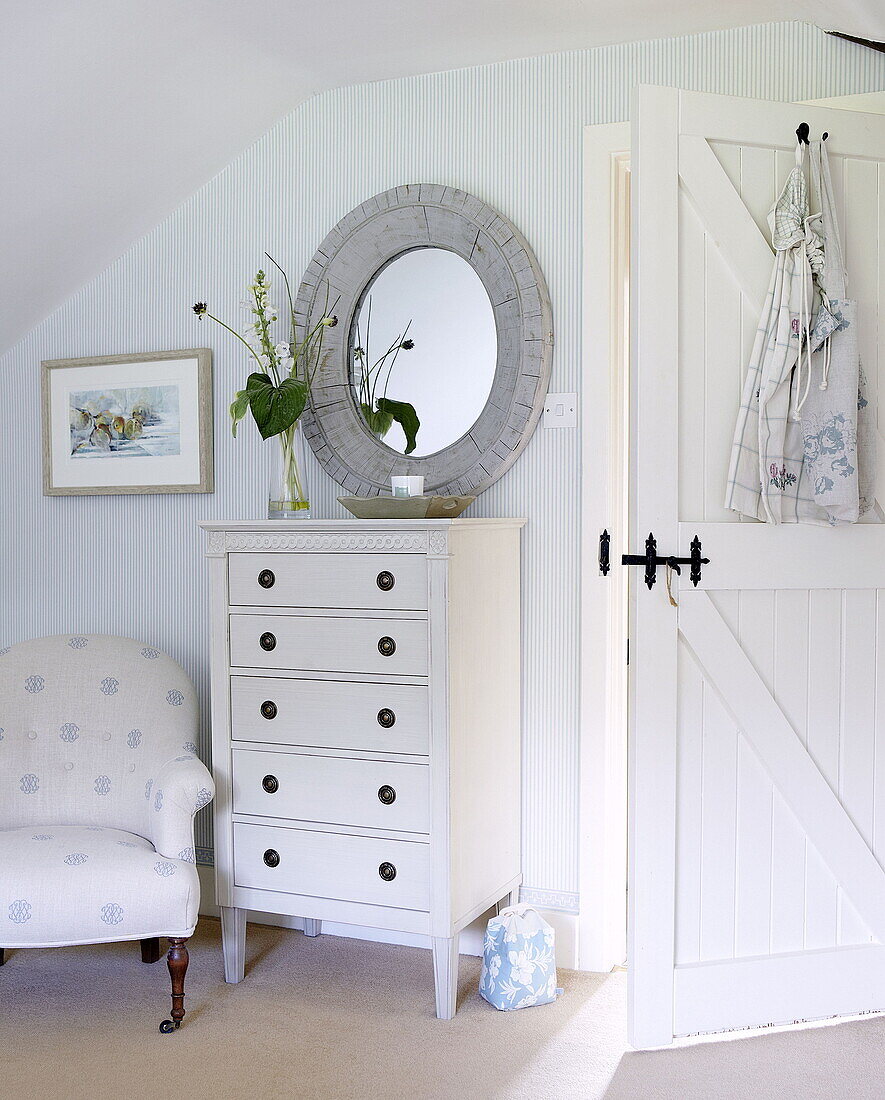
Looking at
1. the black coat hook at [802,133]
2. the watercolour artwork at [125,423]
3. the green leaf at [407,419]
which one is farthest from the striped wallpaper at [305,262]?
the black coat hook at [802,133]

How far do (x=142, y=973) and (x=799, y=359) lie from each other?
2238 mm

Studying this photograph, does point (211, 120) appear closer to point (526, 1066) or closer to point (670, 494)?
point (670, 494)

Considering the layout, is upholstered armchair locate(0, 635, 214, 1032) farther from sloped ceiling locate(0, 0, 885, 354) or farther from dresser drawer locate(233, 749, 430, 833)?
sloped ceiling locate(0, 0, 885, 354)

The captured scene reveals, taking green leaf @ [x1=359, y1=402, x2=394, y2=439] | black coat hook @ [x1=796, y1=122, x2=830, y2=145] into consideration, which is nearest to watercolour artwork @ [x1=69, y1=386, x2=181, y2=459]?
green leaf @ [x1=359, y1=402, x2=394, y2=439]

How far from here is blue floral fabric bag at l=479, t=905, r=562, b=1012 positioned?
8.25 feet

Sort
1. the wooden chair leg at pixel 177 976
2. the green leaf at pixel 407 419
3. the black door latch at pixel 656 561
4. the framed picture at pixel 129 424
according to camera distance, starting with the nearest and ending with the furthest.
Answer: the black door latch at pixel 656 561 → the wooden chair leg at pixel 177 976 → the green leaf at pixel 407 419 → the framed picture at pixel 129 424

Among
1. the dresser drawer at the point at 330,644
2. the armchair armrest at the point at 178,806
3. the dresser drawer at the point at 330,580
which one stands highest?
the dresser drawer at the point at 330,580

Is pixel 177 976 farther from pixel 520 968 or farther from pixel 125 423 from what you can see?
pixel 125 423

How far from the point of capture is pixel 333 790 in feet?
8.30

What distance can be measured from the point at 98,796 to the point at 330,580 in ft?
2.92

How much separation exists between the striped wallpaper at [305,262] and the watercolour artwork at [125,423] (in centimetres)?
15

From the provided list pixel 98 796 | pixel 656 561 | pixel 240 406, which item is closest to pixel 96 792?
pixel 98 796

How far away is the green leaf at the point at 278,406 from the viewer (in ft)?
9.06

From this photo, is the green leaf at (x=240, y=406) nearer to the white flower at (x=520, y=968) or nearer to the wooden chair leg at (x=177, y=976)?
the wooden chair leg at (x=177, y=976)
